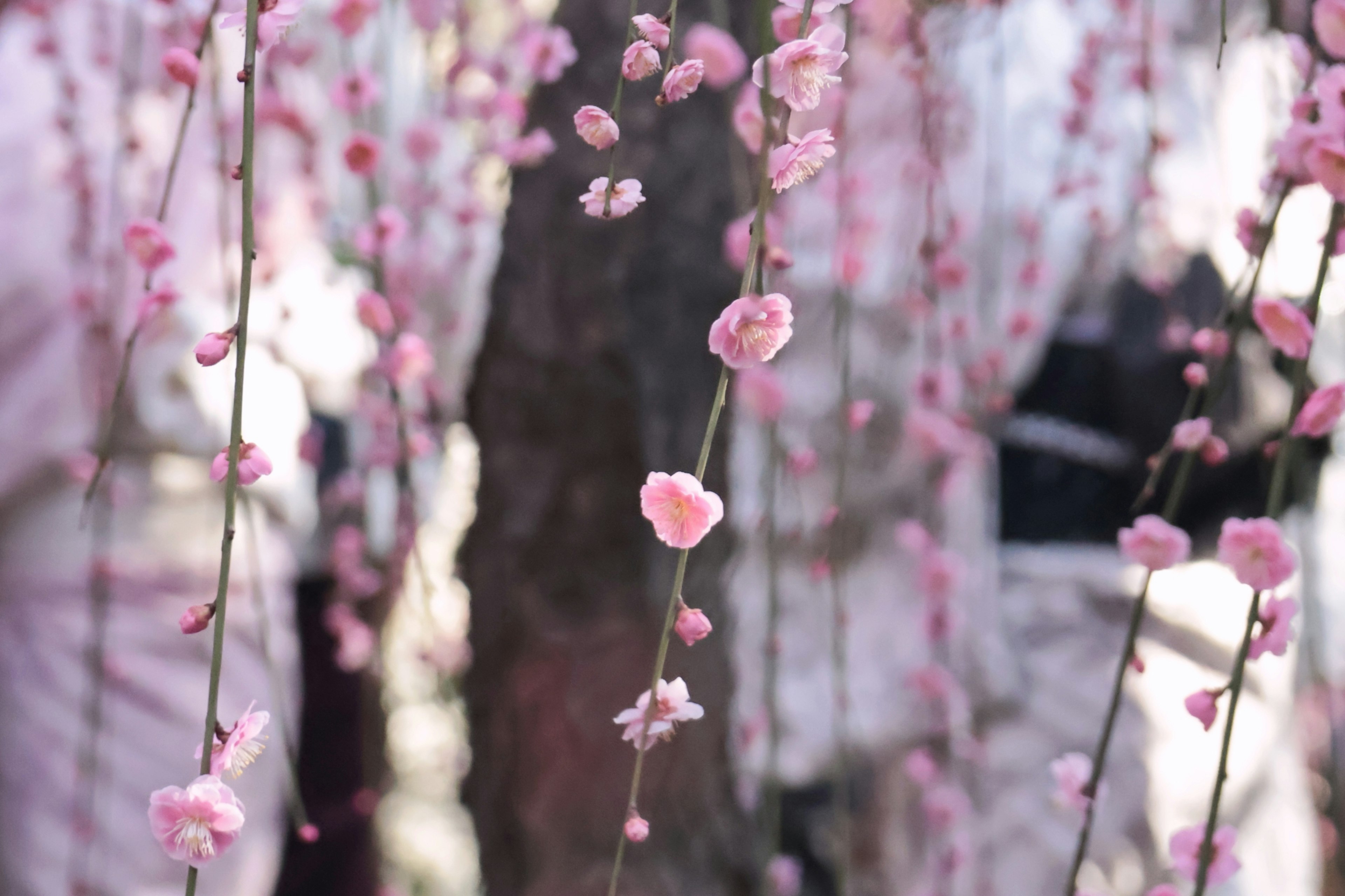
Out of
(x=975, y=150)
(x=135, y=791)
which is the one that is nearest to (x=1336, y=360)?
(x=975, y=150)

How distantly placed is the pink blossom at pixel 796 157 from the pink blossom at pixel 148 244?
15.7 inches

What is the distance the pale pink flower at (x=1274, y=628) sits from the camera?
40 centimetres

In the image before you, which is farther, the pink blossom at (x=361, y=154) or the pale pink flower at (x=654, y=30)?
the pink blossom at (x=361, y=154)

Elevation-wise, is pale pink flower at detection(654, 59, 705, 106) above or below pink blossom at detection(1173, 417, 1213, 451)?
above

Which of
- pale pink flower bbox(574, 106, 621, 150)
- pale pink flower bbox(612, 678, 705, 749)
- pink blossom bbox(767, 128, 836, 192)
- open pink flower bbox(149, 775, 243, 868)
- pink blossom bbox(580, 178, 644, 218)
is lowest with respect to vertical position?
open pink flower bbox(149, 775, 243, 868)

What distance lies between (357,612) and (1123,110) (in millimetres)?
1451

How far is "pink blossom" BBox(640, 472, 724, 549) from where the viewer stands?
0.32 m

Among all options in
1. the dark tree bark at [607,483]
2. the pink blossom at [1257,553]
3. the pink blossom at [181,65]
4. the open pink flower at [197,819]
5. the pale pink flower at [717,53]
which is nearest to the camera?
the open pink flower at [197,819]

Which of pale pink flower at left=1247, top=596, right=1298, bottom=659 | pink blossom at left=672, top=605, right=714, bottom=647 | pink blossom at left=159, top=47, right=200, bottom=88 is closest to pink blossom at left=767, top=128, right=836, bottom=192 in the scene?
pink blossom at left=672, top=605, right=714, bottom=647

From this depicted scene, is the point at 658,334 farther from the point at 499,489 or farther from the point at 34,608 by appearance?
the point at 34,608

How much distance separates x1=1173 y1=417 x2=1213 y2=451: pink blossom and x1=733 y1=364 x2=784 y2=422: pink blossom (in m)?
0.28

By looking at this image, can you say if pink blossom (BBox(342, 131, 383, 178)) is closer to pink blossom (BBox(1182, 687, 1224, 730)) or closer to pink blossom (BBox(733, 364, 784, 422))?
pink blossom (BBox(733, 364, 784, 422))

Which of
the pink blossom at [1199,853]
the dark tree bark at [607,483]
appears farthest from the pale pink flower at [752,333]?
the dark tree bark at [607,483]

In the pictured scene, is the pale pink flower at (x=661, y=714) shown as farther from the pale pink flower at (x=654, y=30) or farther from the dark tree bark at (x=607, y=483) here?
the dark tree bark at (x=607, y=483)
